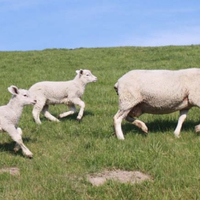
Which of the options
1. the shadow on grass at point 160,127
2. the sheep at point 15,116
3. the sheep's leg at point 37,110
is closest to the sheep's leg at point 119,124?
the shadow on grass at point 160,127

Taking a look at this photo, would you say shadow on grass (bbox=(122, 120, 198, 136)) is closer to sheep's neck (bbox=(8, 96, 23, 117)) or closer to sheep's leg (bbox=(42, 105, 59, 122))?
sheep's leg (bbox=(42, 105, 59, 122))

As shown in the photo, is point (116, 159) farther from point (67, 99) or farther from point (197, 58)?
point (197, 58)

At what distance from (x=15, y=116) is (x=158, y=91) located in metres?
2.75

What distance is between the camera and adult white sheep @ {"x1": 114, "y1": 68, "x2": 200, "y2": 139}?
7215 millimetres

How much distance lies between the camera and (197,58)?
766 inches

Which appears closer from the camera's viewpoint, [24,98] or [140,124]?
[24,98]

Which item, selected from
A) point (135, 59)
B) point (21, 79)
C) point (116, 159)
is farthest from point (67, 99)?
point (135, 59)

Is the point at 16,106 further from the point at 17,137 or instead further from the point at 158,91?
the point at 158,91

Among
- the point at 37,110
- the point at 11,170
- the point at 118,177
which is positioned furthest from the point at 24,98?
the point at 118,177

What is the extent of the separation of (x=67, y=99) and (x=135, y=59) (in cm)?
1295

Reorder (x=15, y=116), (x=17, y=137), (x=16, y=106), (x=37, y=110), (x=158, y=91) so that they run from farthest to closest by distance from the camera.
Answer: (x=37, y=110) < (x=158, y=91) < (x=16, y=106) < (x=15, y=116) < (x=17, y=137)

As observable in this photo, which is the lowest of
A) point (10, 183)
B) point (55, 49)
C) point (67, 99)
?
point (10, 183)

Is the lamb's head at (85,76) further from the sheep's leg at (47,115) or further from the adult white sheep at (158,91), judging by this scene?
the adult white sheep at (158,91)

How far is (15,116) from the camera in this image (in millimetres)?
6832
